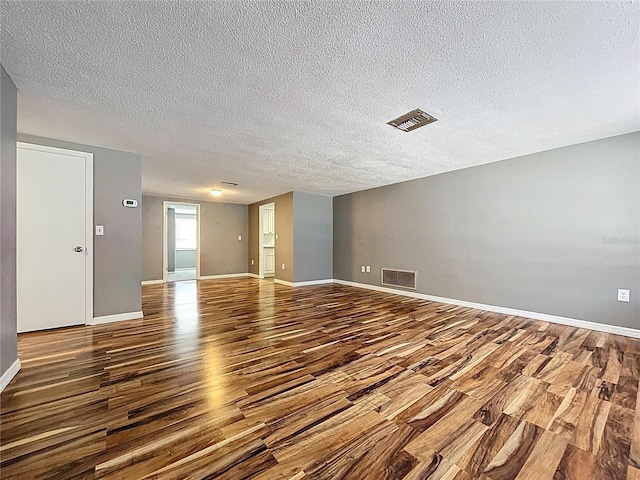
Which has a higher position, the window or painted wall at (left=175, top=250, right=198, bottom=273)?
the window

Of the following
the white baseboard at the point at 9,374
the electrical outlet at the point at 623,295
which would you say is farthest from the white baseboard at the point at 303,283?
the electrical outlet at the point at 623,295

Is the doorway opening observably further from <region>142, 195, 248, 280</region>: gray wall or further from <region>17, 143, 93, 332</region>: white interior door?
<region>17, 143, 93, 332</region>: white interior door

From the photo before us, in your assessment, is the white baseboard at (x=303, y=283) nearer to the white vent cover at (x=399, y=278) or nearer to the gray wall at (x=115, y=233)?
the white vent cover at (x=399, y=278)

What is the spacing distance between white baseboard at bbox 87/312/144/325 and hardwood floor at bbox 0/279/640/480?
191 millimetres

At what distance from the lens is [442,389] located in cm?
183

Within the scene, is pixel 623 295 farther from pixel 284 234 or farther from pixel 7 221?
pixel 7 221

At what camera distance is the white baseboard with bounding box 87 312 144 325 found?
3.30 metres

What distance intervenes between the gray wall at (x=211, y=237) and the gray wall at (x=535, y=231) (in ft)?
15.1

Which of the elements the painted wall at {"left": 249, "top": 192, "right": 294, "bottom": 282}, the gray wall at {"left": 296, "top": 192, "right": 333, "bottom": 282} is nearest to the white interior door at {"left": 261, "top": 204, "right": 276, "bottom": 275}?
the painted wall at {"left": 249, "top": 192, "right": 294, "bottom": 282}

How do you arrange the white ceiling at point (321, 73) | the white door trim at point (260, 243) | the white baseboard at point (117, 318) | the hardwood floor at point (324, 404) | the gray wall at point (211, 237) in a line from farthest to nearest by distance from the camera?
1. the white door trim at point (260, 243)
2. the gray wall at point (211, 237)
3. the white baseboard at point (117, 318)
4. the white ceiling at point (321, 73)
5. the hardwood floor at point (324, 404)

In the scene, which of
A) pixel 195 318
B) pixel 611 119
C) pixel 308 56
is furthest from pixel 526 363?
pixel 195 318

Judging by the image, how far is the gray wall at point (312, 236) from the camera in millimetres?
6254

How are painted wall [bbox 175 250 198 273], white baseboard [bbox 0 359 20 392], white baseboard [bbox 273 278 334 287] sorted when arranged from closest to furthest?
white baseboard [bbox 0 359 20 392] → white baseboard [bbox 273 278 334 287] → painted wall [bbox 175 250 198 273]

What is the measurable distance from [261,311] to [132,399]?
7.44 feet
